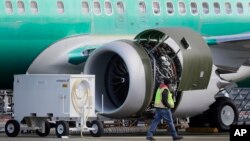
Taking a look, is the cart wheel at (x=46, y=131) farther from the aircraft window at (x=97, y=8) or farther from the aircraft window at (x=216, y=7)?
the aircraft window at (x=216, y=7)

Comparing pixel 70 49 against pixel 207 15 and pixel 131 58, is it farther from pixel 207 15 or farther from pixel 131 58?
pixel 207 15

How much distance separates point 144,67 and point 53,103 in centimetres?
231

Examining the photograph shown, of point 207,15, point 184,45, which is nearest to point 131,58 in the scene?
point 184,45

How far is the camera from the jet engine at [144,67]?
2103 cm

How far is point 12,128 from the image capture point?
2148cm

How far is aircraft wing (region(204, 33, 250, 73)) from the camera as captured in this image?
23750 mm

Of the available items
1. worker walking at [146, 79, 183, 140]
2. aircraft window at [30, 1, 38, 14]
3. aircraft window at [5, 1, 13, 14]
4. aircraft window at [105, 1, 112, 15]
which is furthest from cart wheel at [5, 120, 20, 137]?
aircraft window at [105, 1, 112, 15]

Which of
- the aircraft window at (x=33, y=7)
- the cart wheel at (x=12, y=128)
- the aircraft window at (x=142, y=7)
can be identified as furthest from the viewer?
the aircraft window at (x=142, y=7)

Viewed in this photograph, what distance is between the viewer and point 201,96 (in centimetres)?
2245

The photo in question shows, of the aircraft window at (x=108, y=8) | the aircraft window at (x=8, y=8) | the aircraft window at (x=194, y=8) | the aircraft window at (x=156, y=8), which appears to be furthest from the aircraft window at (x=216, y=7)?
the aircraft window at (x=8, y=8)

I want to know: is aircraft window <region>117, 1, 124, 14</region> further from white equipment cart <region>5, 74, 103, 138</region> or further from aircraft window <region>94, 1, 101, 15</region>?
white equipment cart <region>5, 74, 103, 138</region>

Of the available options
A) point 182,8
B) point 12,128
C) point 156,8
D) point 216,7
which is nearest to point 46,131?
point 12,128

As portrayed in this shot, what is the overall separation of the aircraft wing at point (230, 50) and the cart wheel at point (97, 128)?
4340mm

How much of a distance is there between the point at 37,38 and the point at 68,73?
131 cm
